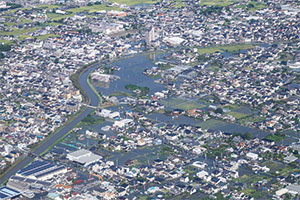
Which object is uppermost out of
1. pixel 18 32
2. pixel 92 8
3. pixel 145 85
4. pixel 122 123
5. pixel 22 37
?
pixel 122 123

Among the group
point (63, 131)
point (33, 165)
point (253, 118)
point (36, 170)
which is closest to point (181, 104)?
point (253, 118)

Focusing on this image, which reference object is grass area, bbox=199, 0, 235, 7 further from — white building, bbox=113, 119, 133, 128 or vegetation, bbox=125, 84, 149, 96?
white building, bbox=113, 119, 133, 128

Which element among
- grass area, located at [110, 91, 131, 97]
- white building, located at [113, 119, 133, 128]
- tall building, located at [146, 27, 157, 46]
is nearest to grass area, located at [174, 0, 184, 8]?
tall building, located at [146, 27, 157, 46]

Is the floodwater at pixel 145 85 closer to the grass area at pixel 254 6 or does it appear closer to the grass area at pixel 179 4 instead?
the grass area at pixel 254 6

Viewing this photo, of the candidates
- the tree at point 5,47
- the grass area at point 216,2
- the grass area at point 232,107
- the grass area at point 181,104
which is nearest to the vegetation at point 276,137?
the grass area at point 232,107

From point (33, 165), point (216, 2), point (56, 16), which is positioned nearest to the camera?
point (33, 165)

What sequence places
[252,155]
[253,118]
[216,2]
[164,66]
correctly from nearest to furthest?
[252,155] < [253,118] < [164,66] < [216,2]

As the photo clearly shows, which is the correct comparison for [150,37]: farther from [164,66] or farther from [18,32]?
[18,32]
